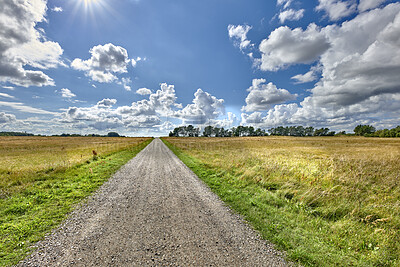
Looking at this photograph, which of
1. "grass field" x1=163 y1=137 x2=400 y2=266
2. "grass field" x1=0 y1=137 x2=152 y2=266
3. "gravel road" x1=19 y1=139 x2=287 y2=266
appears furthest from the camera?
"grass field" x1=0 y1=137 x2=152 y2=266

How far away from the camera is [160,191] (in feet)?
27.6

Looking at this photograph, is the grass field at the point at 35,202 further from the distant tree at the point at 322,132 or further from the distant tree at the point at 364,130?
the distant tree at the point at 322,132

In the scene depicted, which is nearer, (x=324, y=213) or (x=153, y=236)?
(x=153, y=236)

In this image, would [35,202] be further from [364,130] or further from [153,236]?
[364,130]

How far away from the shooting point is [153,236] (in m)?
4.62

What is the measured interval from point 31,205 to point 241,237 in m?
8.52

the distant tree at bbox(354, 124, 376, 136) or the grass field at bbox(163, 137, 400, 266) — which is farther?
the distant tree at bbox(354, 124, 376, 136)

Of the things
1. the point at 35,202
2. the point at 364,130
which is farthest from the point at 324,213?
the point at 364,130

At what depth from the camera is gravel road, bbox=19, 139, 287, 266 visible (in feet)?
12.1

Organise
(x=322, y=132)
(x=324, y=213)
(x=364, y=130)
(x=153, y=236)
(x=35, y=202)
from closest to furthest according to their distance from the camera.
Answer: (x=153, y=236), (x=324, y=213), (x=35, y=202), (x=364, y=130), (x=322, y=132)

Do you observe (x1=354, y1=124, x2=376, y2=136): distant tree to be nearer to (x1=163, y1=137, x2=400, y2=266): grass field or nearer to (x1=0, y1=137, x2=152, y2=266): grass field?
(x1=163, y1=137, x2=400, y2=266): grass field

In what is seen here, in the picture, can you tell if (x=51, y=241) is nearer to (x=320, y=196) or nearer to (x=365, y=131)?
(x=320, y=196)

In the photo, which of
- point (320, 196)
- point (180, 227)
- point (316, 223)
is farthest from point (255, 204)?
point (180, 227)

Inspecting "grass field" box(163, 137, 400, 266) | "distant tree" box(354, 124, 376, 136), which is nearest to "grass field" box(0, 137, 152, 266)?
"grass field" box(163, 137, 400, 266)
